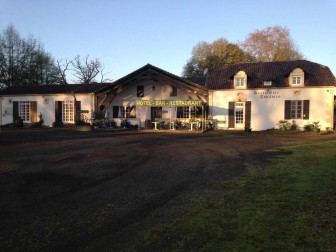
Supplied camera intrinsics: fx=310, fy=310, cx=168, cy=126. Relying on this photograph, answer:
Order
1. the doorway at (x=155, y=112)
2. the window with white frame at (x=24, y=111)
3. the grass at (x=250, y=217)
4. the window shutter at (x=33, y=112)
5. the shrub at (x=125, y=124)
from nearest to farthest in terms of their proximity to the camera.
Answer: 1. the grass at (x=250, y=217)
2. the shrub at (x=125, y=124)
3. the doorway at (x=155, y=112)
4. the window shutter at (x=33, y=112)
5. the window with white frame at (x=24, y=111)

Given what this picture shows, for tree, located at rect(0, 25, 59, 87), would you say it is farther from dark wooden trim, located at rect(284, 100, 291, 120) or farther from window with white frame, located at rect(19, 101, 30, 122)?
dark wooden trim, located at rect(284, 100, 291, 120)

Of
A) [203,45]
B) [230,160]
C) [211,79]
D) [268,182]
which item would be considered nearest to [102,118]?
[211,79]

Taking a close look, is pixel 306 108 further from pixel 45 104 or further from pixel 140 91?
pixel 45 104

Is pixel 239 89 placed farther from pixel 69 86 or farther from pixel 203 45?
pixel 203 45

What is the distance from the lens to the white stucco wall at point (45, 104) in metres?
27.2

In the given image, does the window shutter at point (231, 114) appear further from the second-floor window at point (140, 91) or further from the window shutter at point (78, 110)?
the window shutter at point (78, 110)

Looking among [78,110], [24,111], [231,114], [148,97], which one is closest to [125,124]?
[148,97]

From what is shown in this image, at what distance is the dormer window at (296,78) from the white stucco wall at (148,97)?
26.6 feet

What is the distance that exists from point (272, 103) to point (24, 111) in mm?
21999

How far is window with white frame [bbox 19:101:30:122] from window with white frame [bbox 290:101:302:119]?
22.9m

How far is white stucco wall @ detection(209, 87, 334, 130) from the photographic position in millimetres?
22734

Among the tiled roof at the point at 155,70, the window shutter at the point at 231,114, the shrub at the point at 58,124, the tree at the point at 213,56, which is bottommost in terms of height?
the shrub at the point at 58,124

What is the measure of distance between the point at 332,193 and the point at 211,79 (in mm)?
21615

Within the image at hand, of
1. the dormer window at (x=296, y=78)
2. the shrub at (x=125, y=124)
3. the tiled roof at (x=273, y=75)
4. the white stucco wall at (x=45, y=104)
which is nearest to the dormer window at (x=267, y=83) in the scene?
the tiled roof at (x=273, y=75)
